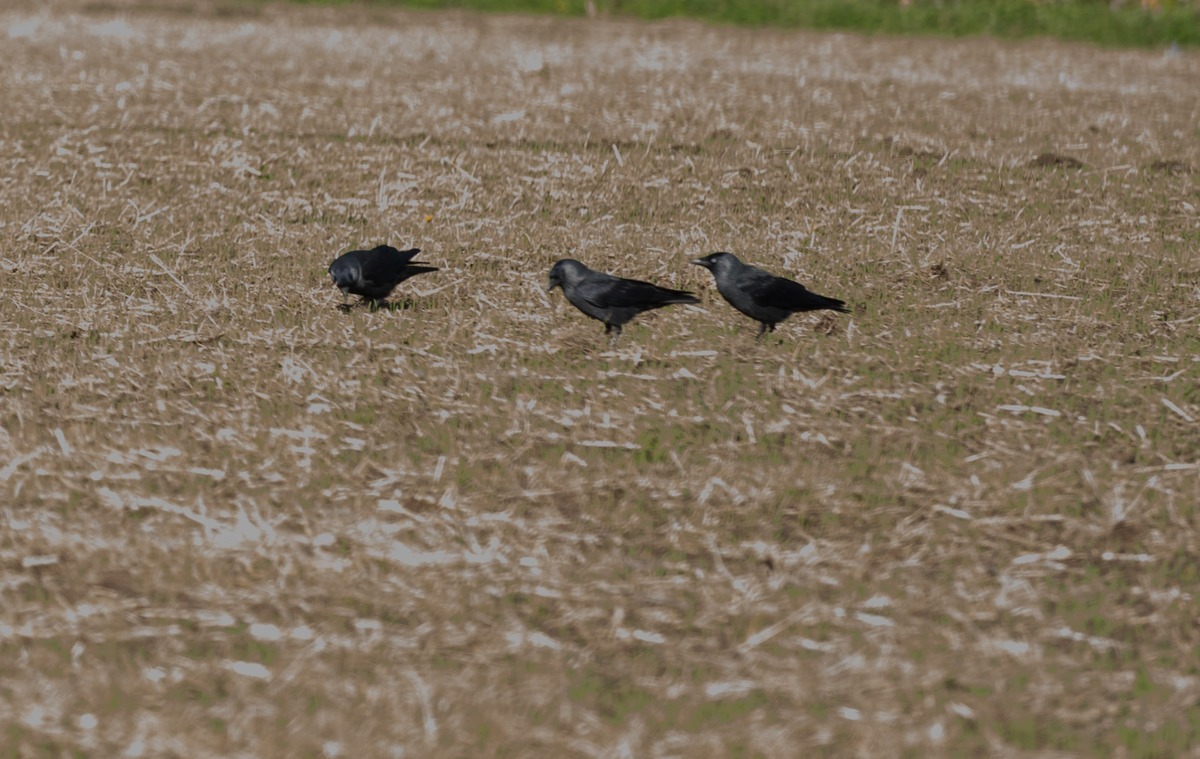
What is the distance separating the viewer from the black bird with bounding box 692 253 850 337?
29.4 feet

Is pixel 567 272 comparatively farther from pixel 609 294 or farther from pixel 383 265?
pixel 383 265

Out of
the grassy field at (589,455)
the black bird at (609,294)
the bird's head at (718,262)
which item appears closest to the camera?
the grassy field at (589,455)

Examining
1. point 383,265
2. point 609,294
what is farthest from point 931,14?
point 609,294

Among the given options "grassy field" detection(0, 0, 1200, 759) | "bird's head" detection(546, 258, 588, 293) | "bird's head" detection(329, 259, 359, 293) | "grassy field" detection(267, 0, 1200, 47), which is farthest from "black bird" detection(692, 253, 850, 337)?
"grassy field" detection(267, 0, 1200, 47)

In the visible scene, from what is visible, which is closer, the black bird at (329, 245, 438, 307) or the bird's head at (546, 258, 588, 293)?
the bird's head at (546, 258, 588, 293)

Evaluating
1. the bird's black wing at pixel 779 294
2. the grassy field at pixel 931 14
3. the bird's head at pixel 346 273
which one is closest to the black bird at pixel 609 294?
the bird's black wing at pixel 779 294

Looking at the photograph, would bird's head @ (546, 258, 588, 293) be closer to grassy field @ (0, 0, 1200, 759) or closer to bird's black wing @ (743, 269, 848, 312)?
grassy field @ (0, 0, 1200, 759)

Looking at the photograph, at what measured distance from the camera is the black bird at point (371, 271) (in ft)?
31.1

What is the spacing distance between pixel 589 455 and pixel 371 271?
2949mm

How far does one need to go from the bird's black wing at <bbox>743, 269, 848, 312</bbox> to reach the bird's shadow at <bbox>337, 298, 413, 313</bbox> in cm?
250

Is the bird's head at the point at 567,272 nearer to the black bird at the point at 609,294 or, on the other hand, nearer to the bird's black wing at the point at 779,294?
the black bird at the point at 609,294

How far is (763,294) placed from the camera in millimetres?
8953

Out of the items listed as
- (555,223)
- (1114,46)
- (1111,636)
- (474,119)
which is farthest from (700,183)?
(1114,46)

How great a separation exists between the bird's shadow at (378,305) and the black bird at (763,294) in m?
2.26
